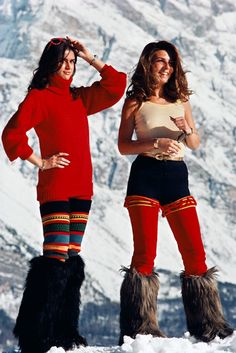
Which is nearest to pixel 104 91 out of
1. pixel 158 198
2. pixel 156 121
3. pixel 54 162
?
pixel 156 121

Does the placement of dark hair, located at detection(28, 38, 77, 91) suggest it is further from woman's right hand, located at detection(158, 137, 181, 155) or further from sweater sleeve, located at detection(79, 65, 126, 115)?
woman's right hand, located at detection(158, 137, 181, 155)

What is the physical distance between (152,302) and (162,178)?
5.18ft

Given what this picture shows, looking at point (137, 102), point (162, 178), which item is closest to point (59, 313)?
point (162, 178)

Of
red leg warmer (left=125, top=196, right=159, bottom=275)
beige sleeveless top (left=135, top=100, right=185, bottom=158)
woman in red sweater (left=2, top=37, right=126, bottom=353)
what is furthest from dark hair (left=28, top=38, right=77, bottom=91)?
red leg warmer (left=125, top=196, right=159, bottom=275)

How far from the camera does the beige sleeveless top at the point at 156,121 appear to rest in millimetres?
12016

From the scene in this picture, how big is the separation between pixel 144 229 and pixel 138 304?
95 cm

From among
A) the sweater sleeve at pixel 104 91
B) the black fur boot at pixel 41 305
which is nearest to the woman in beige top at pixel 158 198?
the sweater sleeve at pixel 104 91

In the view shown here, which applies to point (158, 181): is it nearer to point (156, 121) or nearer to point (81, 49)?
point (156, 121)

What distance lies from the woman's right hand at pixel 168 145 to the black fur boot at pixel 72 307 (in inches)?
68.2

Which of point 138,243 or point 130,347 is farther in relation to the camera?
point 138,243

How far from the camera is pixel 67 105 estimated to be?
39.1ft

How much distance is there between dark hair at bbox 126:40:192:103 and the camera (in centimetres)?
1213

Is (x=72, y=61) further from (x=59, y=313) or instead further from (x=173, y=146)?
(x=59, y=313)

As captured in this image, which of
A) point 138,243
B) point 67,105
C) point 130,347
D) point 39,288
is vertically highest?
point 67,105
